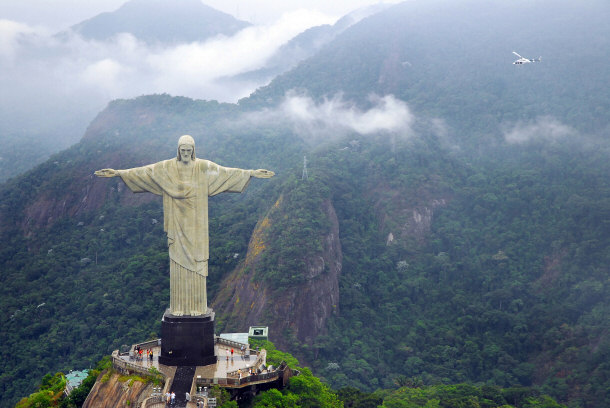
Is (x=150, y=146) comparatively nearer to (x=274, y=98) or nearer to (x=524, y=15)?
(x=274, y=98)

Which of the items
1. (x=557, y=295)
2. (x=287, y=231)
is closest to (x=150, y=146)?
(x=287, y=231)

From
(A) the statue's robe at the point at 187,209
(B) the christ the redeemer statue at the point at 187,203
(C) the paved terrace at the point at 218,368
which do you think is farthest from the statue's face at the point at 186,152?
(C) the paved terrace at the point at 218,368

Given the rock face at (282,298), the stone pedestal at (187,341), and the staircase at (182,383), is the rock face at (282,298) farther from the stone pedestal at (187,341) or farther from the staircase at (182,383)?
the staircase at (182,383)

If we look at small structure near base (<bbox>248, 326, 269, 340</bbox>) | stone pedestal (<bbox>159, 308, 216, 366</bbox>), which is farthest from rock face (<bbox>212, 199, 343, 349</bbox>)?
stone pedestal (<bbox>159, 308, 216, 366</bbox>)

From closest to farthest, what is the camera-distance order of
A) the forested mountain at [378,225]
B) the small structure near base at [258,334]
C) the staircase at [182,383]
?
the staircase at [182,383] → the small structure near base at [258,334] → the forested mountain at [378,225]

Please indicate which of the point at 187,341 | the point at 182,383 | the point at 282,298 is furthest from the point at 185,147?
the point at 282,298
